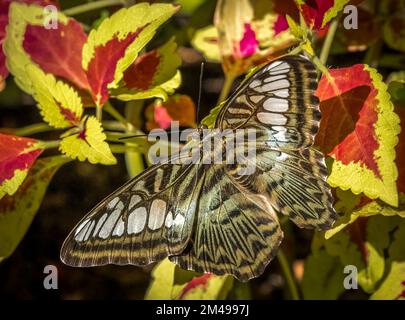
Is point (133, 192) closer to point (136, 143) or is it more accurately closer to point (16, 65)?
point (136, 143)

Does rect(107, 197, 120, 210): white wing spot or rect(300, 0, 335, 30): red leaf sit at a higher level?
rect(300, 0, 335, 30): red leaf

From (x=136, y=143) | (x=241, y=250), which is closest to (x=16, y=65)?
(x=136, y=143)

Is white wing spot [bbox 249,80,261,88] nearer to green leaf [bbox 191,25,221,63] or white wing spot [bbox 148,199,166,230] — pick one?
white wing spot [bbox 148,199,166,230]

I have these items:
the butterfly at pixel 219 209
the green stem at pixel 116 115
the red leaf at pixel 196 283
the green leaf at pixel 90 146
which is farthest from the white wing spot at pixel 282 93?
the red leaf at pixel 196 283

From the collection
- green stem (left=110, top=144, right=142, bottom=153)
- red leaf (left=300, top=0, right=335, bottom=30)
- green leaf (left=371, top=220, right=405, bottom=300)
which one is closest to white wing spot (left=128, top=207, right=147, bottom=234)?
green stem (left=110, top=144, right=142, bottom=153)

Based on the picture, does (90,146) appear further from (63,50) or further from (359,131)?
Result: (359,131)

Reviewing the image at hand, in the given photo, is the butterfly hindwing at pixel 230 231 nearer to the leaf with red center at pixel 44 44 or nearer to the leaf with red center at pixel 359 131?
the leaf with red center at pixel 359 131

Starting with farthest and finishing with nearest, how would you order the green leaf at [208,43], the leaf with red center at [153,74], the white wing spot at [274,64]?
1. the green leaf at [208,43]
2. the leaf with red center at [153,74]
3. the white wing spot at [274,64]

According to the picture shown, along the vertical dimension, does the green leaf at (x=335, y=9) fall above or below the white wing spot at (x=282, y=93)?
above
